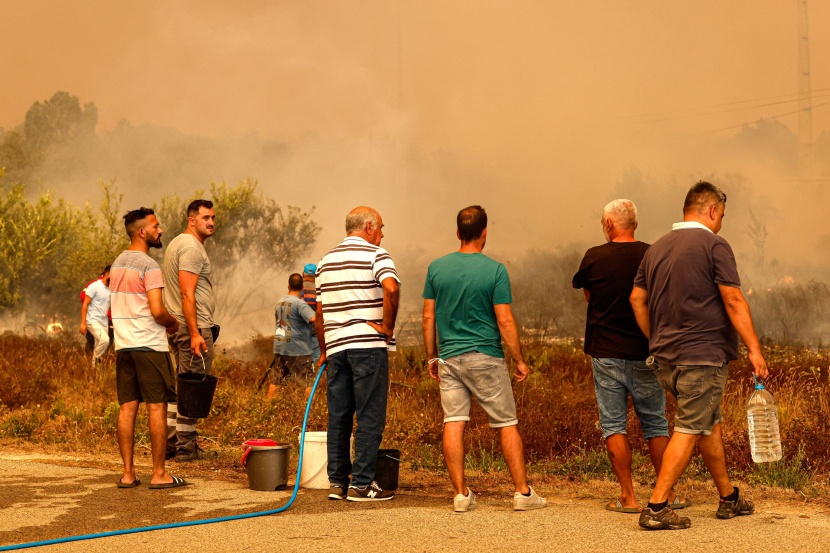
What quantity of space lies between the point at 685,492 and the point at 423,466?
7.76 ft

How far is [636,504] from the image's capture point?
21.7ft

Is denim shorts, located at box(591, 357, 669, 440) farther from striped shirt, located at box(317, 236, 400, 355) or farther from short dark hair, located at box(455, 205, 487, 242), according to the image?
striped shirt, located at box(317, 236, 400, 355)

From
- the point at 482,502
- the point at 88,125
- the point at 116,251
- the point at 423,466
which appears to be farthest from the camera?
the point at 88,125

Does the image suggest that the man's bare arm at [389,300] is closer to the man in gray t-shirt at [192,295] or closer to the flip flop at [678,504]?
the flip flop at [678,504]

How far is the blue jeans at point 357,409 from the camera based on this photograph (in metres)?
7.14

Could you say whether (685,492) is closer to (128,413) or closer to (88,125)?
(128,413)

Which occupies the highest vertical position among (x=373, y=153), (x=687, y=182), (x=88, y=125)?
(x=88, y=125)

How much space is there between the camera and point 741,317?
5.89 metres

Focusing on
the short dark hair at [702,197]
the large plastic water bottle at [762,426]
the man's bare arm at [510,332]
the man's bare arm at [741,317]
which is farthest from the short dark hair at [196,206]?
the large plastic water bottle at [762,426]

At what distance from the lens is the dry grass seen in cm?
830

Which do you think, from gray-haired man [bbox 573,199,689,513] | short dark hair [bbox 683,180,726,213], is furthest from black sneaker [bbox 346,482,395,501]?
short dark hair [bbox 683,180,726,213]

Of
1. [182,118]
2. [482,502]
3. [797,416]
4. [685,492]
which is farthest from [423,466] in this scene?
[182,118]

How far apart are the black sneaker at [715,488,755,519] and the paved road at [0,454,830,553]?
61 mm

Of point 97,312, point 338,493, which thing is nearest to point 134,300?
point 338,493
